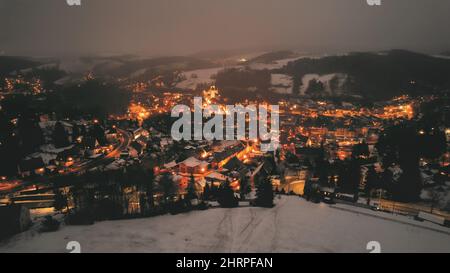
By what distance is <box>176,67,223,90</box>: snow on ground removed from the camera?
311 ft

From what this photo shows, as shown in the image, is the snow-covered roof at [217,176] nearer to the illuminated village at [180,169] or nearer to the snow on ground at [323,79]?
the illuminated village at [180,169]

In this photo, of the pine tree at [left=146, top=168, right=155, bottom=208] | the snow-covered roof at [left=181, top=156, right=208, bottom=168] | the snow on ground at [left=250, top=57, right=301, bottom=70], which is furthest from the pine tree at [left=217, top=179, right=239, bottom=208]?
the snow on ground at [left=250, top=57, right=301, bottom=70]

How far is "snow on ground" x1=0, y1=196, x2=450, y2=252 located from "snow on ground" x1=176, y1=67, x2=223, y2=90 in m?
75.4

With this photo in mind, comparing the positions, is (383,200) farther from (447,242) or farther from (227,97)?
(227,97)

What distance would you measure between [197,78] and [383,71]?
60.6 m

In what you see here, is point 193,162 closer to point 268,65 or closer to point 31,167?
point 31,167

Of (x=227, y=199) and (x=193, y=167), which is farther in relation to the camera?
(x=193, y=167)

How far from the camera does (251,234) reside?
16266mm

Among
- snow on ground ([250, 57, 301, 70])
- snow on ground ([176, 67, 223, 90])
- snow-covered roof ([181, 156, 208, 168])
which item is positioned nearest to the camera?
snow-covered roof ([181, 156, 208, 168])

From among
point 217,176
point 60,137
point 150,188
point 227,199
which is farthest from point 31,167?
point 227,199

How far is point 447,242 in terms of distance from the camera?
51.9 feet

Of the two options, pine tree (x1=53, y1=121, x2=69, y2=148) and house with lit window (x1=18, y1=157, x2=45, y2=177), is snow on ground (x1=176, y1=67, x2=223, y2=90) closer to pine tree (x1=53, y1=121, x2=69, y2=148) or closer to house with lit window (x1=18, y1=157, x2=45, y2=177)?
pine tree (x1=53, y1=121, x2=69, y2=148)

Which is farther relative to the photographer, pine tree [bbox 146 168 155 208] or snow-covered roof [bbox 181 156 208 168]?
snow-covered roof [bbox 181 156 208 168]

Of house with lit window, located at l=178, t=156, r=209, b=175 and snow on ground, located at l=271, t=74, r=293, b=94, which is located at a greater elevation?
snow on ground, located at l=271, t=74, r=293, b=94
